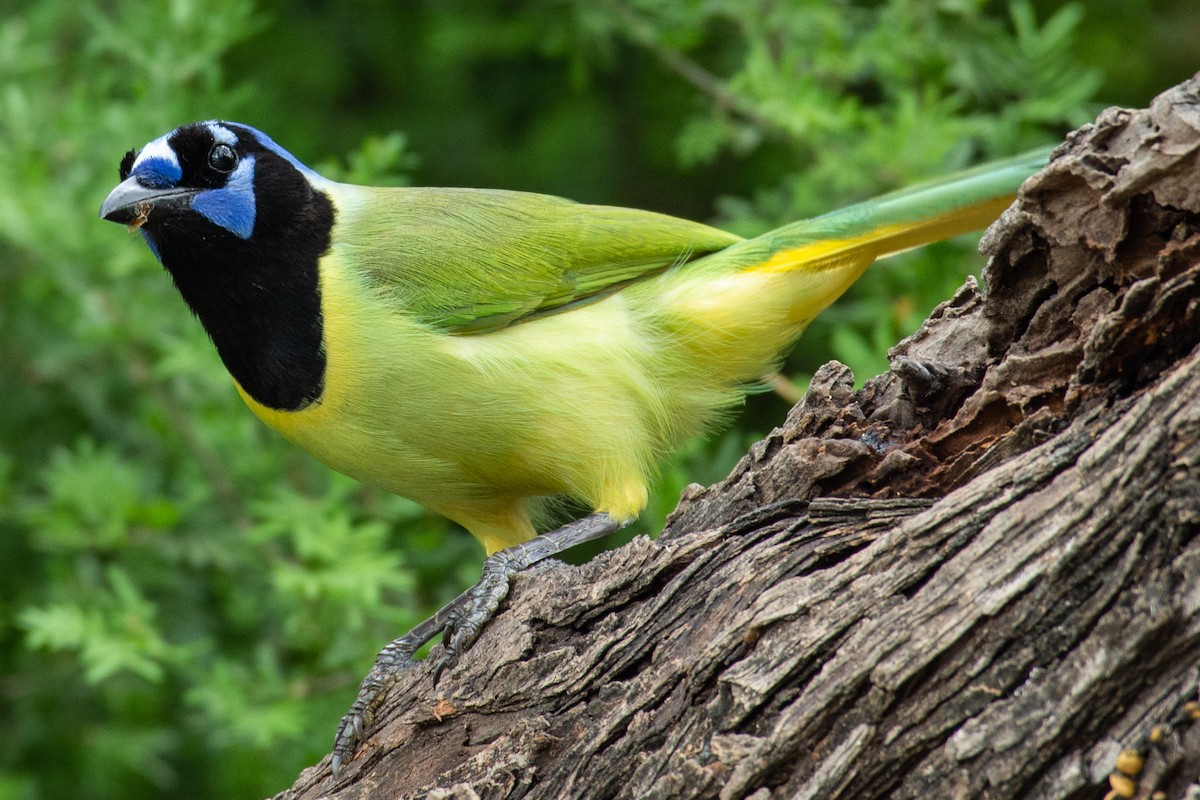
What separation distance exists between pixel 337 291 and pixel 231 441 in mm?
1159

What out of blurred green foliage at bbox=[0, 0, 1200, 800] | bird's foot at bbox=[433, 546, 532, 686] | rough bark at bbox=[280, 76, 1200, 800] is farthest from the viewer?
blurred green foliage at bbox=[0, 0, 1200, 800]

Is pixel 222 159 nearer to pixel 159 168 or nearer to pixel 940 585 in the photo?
pixel 159 168

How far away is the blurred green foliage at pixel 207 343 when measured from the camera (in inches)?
169

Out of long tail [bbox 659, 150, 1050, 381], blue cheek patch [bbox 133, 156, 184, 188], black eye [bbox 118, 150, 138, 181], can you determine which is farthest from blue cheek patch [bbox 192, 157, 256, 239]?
long tail [bbox 659, 150, 1050, 381]

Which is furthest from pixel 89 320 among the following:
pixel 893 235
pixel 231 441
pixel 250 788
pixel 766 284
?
pixel 893 235

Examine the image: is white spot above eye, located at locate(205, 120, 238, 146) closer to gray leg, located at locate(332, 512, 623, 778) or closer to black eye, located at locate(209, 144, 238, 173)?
black eye, located at locate(209, 144, 238, 173)

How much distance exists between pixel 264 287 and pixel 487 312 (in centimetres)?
60

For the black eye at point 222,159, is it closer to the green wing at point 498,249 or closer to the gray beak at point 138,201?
the gray beak at point 138,201

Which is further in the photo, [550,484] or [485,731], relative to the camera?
[550,484]

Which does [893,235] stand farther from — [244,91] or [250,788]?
[250,788]

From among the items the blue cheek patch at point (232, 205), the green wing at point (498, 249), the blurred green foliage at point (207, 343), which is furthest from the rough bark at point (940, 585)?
the blue cheek patch at point (232, 205)

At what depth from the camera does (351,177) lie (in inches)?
174

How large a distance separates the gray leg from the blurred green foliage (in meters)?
0.58

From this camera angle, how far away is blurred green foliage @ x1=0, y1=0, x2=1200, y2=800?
169 inches
